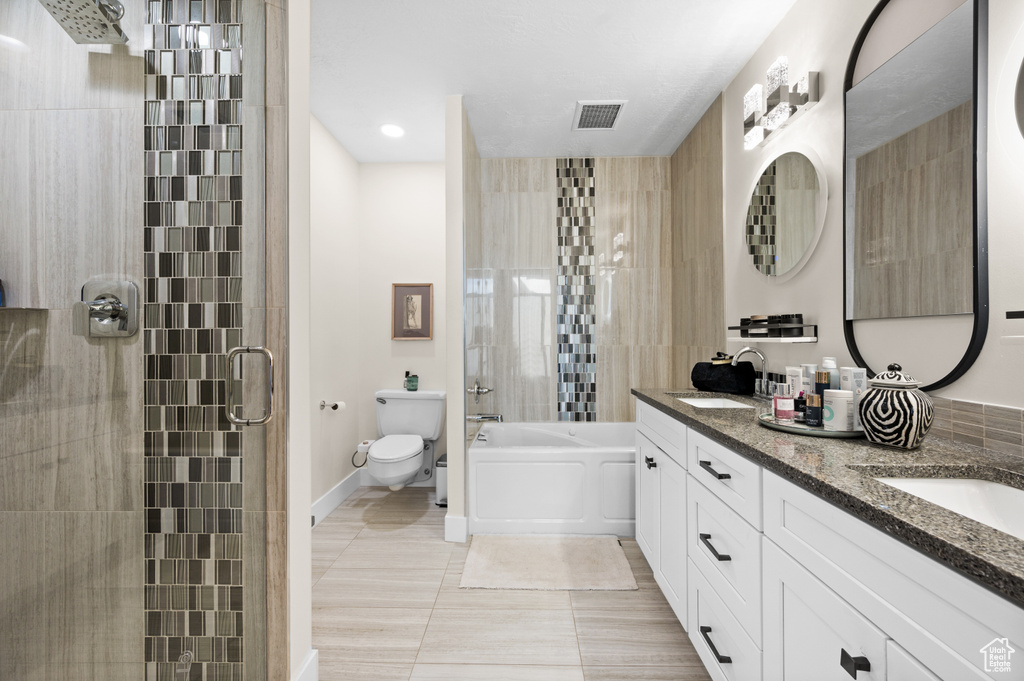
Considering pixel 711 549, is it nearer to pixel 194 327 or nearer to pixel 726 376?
pixel 726 376

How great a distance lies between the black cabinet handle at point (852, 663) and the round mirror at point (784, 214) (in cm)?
151

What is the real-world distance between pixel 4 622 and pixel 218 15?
1.75m

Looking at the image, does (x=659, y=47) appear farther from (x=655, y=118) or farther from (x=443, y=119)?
(x=443, y=119)

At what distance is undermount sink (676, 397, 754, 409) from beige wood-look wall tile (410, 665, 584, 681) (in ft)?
3.62

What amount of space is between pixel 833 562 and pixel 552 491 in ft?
6.54

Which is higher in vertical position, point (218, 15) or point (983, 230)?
point (218, 15)

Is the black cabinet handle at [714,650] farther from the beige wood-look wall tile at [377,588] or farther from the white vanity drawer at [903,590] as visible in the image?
the beige wood-look wall tile at [377,588]

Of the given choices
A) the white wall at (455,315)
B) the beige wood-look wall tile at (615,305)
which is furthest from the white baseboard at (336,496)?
the beige wood-look wall tile at (615,305)

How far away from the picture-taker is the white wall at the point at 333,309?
292 centimetres

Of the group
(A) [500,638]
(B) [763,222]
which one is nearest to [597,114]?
(B) [763,222]

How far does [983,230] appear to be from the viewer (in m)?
1.15

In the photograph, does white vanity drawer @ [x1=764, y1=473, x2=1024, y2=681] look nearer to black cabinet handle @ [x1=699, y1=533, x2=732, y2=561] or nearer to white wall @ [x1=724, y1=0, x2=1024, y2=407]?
black cabinet handle @ [x1=699, y1=533, x2=732, y2=561]

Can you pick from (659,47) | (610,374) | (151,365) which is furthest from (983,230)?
(610,374)

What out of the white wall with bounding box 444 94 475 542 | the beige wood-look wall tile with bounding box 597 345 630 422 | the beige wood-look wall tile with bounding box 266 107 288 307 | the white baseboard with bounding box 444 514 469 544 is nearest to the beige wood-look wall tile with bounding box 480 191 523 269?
the white wall with bounding box 444 94 475 542
